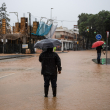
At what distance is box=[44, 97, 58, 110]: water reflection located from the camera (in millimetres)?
5023

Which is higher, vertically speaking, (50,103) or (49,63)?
(49,63)

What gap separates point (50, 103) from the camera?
5.37 meters

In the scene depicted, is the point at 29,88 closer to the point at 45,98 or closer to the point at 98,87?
the point at 45,98

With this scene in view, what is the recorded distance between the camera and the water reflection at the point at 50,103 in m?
5.02

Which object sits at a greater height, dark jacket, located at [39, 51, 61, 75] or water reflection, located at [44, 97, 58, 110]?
dark jacket, located at [39, 51, 61, 75]

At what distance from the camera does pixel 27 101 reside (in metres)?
5.54

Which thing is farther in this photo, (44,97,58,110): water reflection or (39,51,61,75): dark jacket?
(39,51,61,75): dark jacket

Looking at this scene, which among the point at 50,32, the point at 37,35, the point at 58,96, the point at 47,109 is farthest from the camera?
the point at 50,32

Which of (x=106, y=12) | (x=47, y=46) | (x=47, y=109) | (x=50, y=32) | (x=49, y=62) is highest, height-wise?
(x=106, y=12)

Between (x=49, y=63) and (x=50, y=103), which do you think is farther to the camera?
(x=49, y=63)

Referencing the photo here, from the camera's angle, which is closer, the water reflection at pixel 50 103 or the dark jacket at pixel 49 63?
the water reflection at pixel 50 103

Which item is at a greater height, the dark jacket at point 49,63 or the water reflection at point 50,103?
the dark jacket at point 49,63

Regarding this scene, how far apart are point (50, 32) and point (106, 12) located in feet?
87.4

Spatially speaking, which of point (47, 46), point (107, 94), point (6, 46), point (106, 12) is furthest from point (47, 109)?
point (106, 12)
